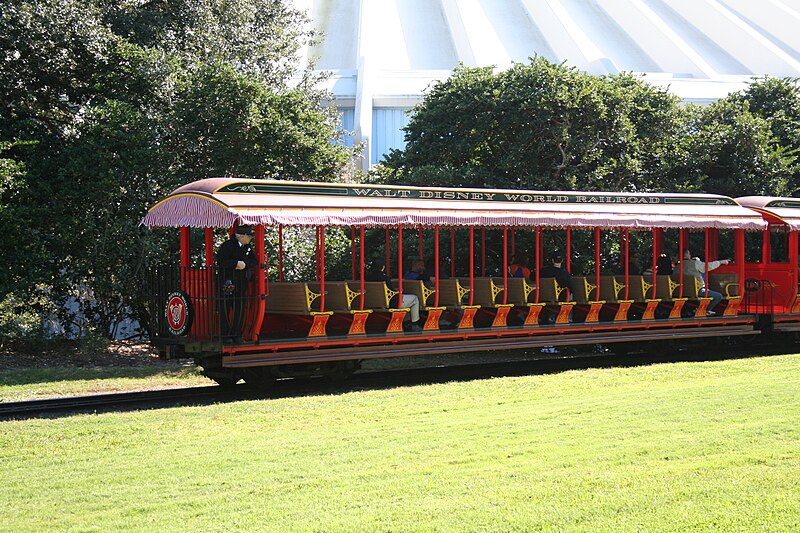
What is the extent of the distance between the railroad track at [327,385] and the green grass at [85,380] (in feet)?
3.44

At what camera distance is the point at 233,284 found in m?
13.1

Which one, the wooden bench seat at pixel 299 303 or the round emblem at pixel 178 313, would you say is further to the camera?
the wooden bench seat at pixel 299 303

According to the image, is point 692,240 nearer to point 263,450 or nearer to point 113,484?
point 263,450

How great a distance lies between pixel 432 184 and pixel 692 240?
6816mm

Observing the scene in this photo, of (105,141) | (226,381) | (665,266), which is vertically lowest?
(226,381)

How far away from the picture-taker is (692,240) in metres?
23.0

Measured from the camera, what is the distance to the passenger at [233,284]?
13078 mm

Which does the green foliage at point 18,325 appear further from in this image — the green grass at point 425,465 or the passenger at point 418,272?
the green grass at point 425,465

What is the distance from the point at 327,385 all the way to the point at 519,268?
4.83 meters

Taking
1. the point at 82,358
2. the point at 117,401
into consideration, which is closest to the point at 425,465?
the point at 117,401

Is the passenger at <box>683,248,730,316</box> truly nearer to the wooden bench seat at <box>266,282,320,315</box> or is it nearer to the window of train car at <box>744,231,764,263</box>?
the window of train car at <box>744,231,764,263</box>

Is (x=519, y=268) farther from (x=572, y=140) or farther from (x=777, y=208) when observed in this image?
(x=777, y=208)

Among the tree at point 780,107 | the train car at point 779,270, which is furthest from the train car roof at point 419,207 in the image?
the tree at point 780,107

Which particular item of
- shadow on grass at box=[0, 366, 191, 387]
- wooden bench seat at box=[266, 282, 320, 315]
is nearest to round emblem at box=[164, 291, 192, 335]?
wooden bench seat at box=[266, 282, 320, 315]
